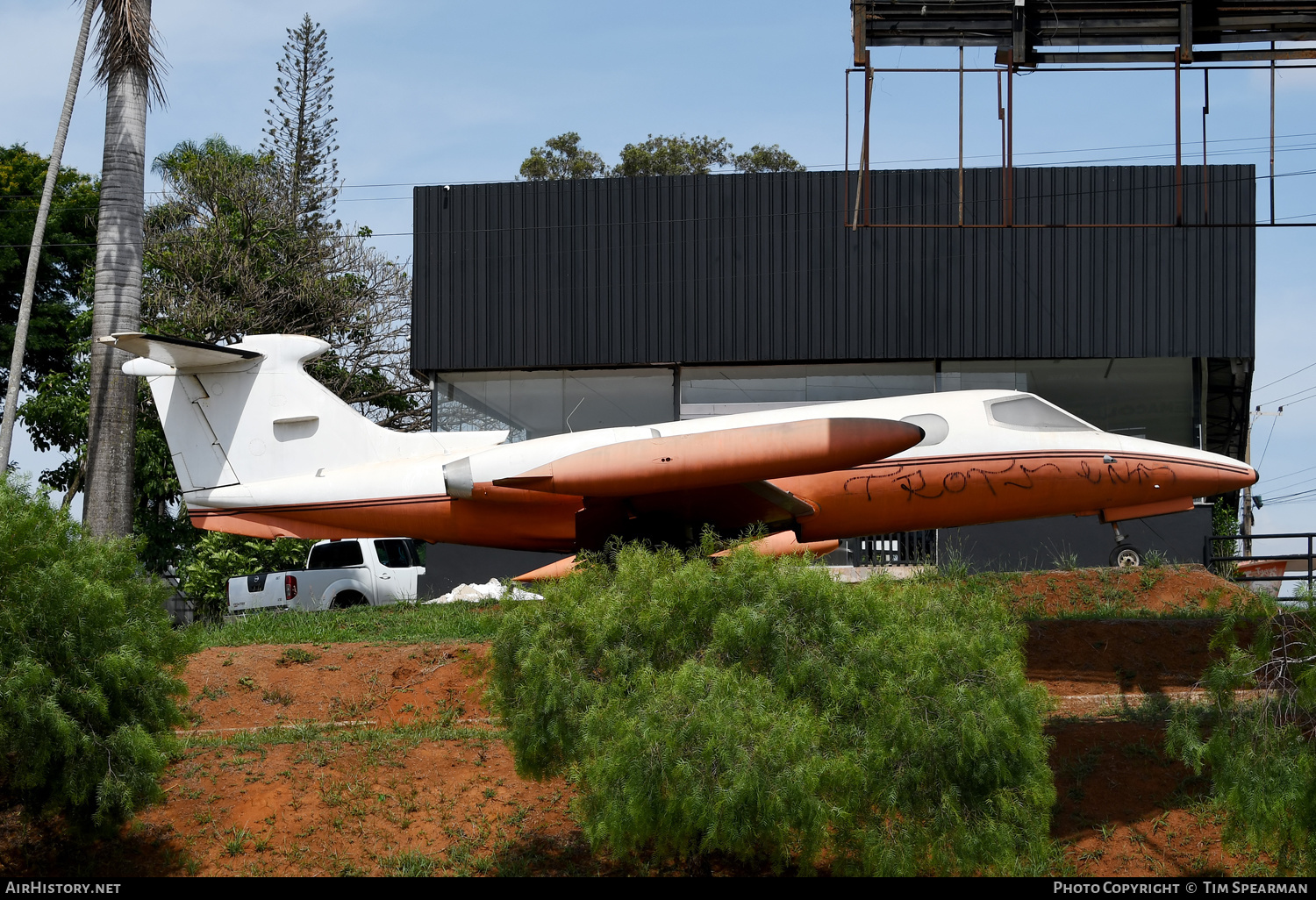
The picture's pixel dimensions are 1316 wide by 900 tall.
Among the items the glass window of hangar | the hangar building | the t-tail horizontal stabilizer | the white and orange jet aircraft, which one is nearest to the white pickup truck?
the hangar building

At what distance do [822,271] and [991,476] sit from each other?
11.9 m

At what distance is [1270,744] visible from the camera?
7.45 meters

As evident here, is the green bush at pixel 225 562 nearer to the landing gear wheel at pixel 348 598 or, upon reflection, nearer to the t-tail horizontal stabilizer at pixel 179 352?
the landing gear wheel at pixel 348 598

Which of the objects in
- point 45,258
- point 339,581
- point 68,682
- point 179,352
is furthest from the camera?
point 45,258

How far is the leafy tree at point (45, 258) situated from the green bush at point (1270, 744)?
36.2 metres

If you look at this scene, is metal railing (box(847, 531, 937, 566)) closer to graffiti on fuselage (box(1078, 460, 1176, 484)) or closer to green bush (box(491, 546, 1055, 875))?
graffiti on fuselage (box(1078, 460, 1176, 484))

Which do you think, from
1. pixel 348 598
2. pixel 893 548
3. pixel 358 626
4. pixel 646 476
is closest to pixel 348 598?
pixel 348 598

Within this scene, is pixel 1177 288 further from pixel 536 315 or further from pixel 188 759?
pixel 188 759

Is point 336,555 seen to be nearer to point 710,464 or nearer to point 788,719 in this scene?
point 710,464

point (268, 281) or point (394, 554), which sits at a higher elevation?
point (268, 281)

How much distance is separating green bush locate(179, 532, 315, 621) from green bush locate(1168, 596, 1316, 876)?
2303 centimetres

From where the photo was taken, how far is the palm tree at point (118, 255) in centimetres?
1936

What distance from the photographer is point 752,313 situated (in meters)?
25.9

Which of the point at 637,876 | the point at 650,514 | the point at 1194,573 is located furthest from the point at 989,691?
the point at 1194,573
